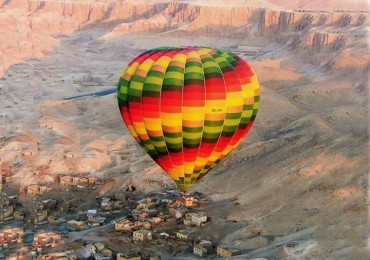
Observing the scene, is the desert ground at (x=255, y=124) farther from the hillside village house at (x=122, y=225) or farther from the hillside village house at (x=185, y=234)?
the hillside village house at (x=122, y=225)

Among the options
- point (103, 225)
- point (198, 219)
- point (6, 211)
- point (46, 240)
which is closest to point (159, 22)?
point (6, 211)

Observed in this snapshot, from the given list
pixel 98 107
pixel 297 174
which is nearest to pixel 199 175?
pixel 297 174

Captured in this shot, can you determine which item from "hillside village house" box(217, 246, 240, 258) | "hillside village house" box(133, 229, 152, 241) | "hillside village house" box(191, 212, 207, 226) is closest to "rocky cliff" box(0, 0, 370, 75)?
"hillside village house" box(191, 212, 207, 226)

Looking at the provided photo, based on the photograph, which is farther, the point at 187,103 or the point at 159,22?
the point at 159,22

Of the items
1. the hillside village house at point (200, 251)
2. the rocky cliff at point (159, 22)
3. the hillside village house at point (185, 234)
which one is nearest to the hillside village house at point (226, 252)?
the hillside village house at point (200, 251)

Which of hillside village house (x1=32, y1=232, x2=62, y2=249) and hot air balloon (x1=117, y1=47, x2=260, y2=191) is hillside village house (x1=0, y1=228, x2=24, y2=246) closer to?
hillside village house (x1=32, y1=232, x2=62, y2=249)

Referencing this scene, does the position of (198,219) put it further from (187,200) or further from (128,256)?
(128,256)
